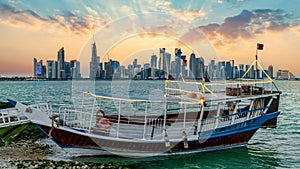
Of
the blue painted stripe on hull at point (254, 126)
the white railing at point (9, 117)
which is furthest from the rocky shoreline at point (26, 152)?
the blue painted stripe on hull at point (254, 126)

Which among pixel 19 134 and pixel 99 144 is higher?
pixel 99 144

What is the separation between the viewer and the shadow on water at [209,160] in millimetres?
14855

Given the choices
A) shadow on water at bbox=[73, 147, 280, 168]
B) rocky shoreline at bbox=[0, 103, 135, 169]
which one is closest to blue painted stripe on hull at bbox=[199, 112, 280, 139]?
shadow on water at bbox=[73, 147, 280, 168]

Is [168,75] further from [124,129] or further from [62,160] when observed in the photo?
[62,160]

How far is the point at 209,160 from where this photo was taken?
16.0 meters

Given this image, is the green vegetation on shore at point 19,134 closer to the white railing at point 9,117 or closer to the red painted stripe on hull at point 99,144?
the white railing at point 9,117

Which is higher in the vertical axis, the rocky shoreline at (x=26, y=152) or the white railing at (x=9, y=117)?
the white railing at (x=9, y=117)

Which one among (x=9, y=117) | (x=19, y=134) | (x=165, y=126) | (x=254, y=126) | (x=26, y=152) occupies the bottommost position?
(x=26, y=152)

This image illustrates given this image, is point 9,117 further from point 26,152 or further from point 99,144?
point 99,144

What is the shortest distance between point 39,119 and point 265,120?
13.4 m

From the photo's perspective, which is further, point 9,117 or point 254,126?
point 254,126

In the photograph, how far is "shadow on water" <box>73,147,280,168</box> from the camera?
14.9m

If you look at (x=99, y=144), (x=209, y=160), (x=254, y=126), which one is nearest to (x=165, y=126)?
(x=209, y=160)

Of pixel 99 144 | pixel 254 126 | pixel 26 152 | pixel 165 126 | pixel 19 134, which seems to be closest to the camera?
pixel 99 144
